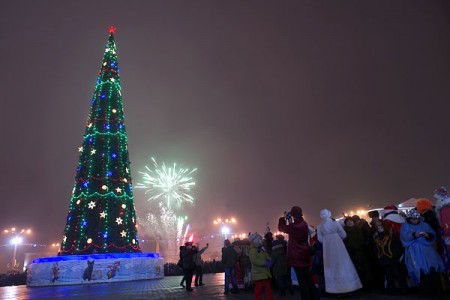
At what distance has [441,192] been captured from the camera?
8.05 meters

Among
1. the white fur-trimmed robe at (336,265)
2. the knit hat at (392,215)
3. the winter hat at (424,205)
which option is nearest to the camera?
the white fur-trimmed robe at (336,265)

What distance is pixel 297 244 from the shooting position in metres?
6.30

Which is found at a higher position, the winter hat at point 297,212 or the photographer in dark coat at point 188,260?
the winter hat at point 297,212

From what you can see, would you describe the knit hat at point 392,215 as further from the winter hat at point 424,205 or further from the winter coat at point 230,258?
the winter coat at point 230,258

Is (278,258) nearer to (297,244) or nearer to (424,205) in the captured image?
(297,244)

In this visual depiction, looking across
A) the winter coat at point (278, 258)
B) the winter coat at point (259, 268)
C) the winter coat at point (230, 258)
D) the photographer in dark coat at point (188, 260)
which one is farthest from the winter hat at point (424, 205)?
the photographer in dark coat at point (188, 260)

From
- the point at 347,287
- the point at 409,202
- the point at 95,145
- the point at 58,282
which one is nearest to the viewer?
the point at 347,287

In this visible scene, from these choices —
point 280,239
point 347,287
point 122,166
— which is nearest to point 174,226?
point 122,166

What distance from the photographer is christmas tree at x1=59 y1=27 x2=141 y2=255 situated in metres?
19.7

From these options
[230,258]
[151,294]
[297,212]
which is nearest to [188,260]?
[151,294]

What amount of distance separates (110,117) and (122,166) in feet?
10.8

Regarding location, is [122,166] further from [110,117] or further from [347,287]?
[347,287]

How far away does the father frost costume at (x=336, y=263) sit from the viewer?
7.34 metres

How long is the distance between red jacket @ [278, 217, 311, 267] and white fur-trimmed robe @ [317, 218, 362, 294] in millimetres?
1531
